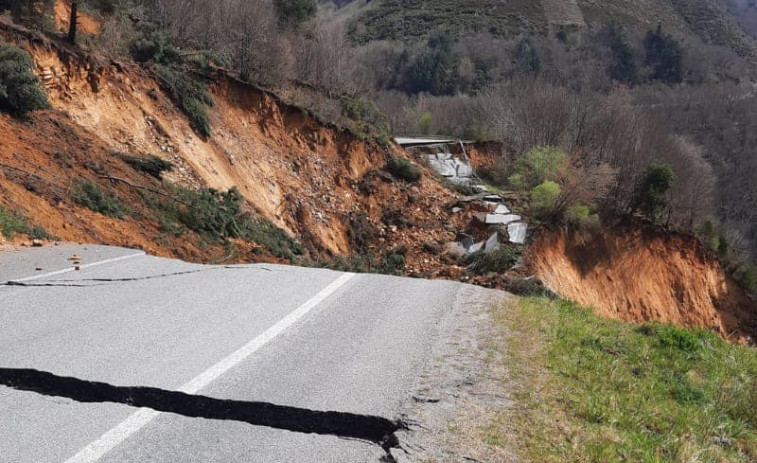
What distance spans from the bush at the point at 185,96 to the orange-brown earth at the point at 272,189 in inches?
12.4

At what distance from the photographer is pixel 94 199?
11.0 meters

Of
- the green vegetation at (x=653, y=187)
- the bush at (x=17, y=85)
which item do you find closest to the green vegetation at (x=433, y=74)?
the green vegetation at (x=653, y=187)

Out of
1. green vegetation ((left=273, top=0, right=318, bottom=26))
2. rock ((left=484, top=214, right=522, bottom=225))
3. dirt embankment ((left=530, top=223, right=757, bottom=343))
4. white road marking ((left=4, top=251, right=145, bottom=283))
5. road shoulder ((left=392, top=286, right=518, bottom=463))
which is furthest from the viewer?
green vegetation ((left=273, top=0, right=318, bottom=26))

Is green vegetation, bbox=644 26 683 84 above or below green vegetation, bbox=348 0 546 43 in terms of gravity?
below

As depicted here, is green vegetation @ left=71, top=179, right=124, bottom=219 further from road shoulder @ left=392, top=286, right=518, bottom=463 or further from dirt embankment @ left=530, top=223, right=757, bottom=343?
dirt embankment @ left=530, top=223, right=757, bottom=343

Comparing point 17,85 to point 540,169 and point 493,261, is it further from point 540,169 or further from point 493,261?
point 540,169

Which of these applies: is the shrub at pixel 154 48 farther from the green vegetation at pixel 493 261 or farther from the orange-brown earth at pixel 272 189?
the green vegetation at pixel 493 261

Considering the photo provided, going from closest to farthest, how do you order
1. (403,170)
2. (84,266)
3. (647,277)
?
(84,266) → (403,170) → (647,277)

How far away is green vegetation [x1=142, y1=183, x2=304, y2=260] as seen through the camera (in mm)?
12559

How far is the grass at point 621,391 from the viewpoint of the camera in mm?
3760

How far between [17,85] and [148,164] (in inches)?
122

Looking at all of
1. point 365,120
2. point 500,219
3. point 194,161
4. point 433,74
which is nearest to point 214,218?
point 194,161

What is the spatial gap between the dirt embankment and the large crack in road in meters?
18.3

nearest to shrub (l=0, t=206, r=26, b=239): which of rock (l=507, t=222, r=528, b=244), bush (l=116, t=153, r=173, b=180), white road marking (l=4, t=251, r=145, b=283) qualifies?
white road marking (l=4, t=251, r=145, b=283)
